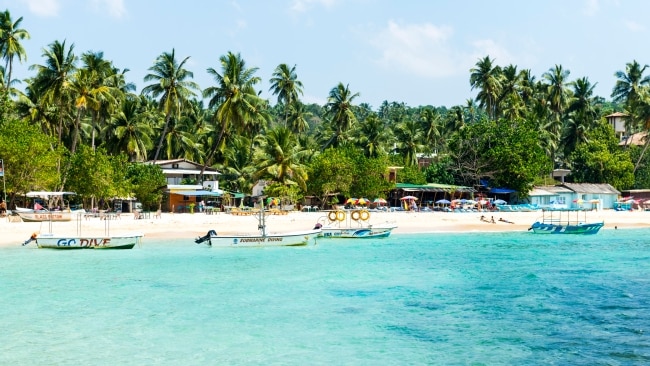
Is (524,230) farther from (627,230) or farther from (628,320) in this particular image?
(628,320)

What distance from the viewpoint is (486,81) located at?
75875 mm

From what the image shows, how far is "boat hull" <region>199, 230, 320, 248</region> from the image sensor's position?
33875mm

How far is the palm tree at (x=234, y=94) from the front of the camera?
58594mm

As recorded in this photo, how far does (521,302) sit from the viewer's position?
20.5 m

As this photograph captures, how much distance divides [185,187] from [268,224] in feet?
41.6

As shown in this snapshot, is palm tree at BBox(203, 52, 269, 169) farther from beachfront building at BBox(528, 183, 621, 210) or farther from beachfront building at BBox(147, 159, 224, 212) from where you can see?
beachfront building at BBox(528, 183, 621, 210)

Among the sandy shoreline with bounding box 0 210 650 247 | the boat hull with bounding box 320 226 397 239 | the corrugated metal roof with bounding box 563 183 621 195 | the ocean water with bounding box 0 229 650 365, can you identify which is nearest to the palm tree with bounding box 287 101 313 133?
the sandy shoreline with bounding box 0 210 650 247

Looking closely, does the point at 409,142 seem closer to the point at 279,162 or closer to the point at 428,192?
the point at 428,192

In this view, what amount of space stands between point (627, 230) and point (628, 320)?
35530mm

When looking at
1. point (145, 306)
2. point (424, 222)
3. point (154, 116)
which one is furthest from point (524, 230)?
point (154, 116)

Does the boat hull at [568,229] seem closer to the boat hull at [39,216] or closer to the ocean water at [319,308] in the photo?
the ocean water at [319,308]

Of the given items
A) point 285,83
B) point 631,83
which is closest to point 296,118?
point 285,83

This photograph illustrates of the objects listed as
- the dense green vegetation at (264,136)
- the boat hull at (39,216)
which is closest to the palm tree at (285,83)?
the dense green vegetation at (264,136)

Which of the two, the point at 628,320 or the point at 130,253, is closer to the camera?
the point at 628,320
